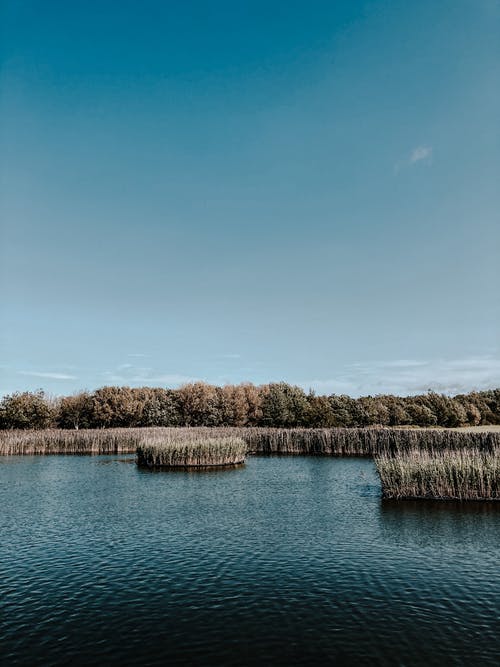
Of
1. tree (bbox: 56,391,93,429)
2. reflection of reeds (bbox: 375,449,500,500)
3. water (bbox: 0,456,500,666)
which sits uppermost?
tree (bbox: 56,391,93,429)

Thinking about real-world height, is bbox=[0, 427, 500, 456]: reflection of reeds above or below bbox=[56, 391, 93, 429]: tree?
below

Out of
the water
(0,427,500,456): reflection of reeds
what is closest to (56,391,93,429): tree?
(0,427,500,456): reflection of reeds

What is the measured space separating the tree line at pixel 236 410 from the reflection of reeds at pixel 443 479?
57.7 metres

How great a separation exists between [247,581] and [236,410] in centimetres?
8607

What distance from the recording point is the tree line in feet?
294

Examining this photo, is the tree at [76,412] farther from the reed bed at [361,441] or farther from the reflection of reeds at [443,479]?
the reflection of reeds at [443,479]

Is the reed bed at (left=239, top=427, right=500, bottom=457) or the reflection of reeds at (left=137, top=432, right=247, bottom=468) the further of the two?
the reed bed at (left=239, top=427, right=500, bottom=457)

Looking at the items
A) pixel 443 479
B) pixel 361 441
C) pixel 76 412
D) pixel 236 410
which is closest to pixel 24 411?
pixel 76 412

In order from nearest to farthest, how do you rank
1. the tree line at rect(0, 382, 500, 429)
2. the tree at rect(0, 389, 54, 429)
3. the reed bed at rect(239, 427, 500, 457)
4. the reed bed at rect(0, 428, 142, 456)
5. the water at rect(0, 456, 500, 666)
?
the water at rect(0, 456, 500, 666), the reed bed at rect(239, 427, 500, 457), the reed bed at rect(0, 428, 142, 456), the tree at rect(0, 389, 54, 429), the tree line at rect(0, 382, 500, 429)

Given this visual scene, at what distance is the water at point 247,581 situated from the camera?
440 inches

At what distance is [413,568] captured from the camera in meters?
16.3

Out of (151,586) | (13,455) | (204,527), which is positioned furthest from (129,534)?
(13,455)

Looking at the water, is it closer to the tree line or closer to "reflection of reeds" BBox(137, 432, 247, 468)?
"reflection of reeds" BBox(137, 432, 247, 468)

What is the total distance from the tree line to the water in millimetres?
60666
